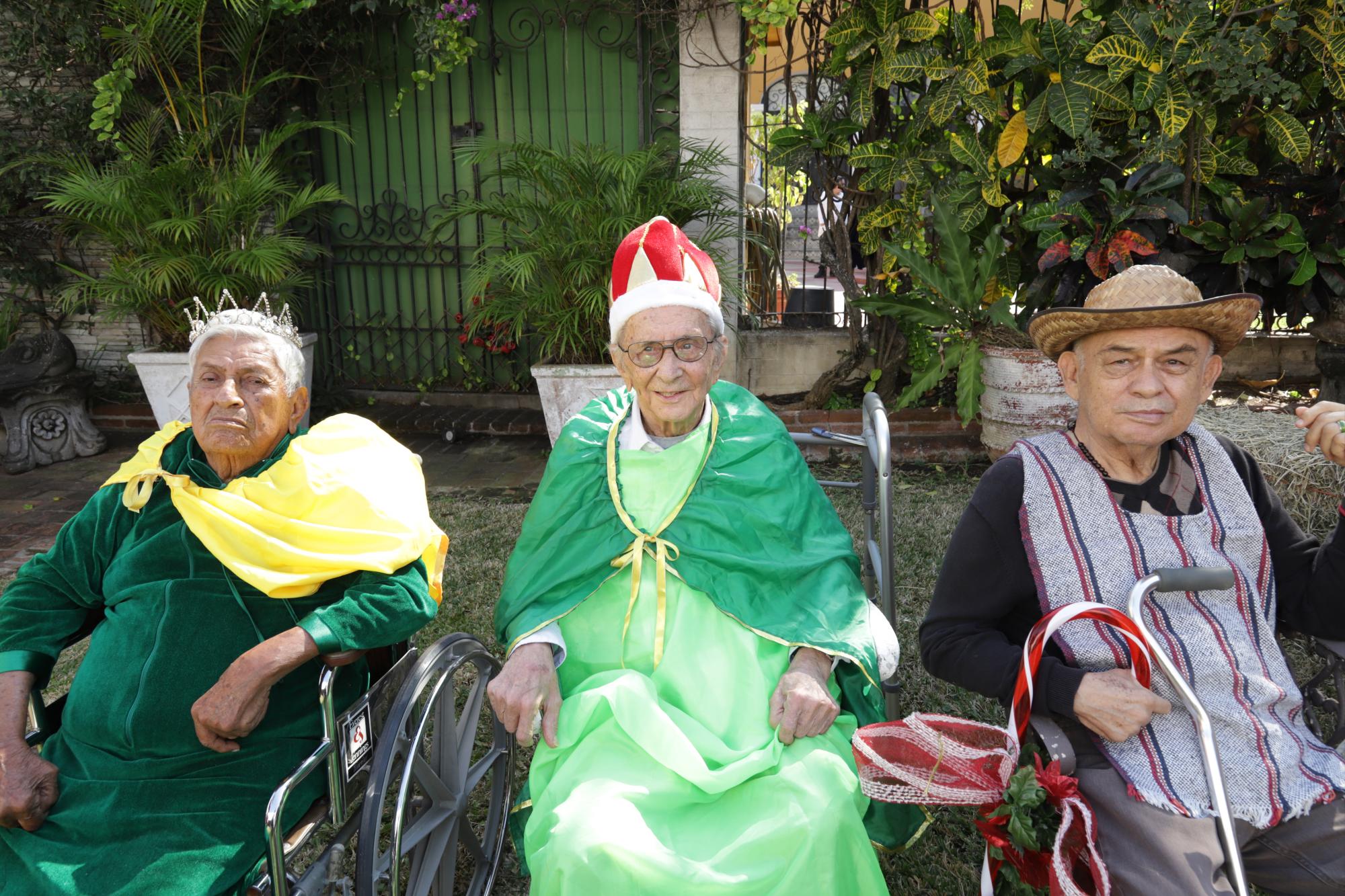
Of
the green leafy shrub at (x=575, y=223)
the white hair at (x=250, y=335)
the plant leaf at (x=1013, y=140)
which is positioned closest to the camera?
the white hair at (x=250, y=335)

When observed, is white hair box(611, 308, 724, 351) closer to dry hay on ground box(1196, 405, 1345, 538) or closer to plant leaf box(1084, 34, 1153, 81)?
dry hay on ground box(1196, 405, 1345, 538)

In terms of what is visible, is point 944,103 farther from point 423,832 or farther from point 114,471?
point 114,471

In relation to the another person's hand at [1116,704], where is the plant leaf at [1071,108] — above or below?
above

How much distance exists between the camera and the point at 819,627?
2238mm

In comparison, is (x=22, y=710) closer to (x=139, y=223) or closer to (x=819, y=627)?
(x=819, y=627)

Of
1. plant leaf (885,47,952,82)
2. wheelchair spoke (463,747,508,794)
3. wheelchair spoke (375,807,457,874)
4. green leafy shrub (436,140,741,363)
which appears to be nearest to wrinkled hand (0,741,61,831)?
wheelchair spoke (375,807,457,874)

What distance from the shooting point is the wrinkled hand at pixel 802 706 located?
6.75ft

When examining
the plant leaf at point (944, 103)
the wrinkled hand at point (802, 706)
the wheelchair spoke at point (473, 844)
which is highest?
the plant leaf at point (944, 103)

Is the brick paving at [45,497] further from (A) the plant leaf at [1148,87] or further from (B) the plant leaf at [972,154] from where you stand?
(A) the plant leaf at [1148,87]

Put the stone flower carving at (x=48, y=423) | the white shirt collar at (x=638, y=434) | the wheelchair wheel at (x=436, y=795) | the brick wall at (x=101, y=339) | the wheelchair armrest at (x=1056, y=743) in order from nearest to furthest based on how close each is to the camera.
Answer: the wheelchair armrest at (x=1056, y=743), the wheelchair wheel at (x=436, y=795), the white shirt collar at (x=638, y=434), the stone flower carving at (x=48, y=423), the brick wall at (x=101, y=339)

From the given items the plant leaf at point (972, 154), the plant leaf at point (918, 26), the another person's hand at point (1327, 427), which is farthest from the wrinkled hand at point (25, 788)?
the plant leaf at point (918, 26)

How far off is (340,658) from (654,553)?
0.72 m

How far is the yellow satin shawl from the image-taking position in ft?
7.16

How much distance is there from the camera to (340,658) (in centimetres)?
209
